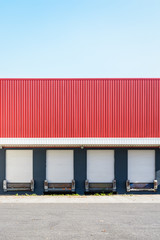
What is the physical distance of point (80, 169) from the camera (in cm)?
1697

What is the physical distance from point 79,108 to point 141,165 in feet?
19.9

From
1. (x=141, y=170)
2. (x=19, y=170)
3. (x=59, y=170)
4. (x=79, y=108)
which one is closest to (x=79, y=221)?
(x=59, y=170)

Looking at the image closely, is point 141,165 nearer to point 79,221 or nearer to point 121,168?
point 121,168

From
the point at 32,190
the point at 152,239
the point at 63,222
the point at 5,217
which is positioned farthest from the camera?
the point at 32,190

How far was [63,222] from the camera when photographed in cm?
990

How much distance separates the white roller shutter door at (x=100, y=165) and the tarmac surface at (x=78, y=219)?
2.37 meters

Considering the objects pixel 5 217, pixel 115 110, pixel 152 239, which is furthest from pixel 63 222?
pixel 115 110

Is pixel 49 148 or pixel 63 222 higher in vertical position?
pixel 49 148

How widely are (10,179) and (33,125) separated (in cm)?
419

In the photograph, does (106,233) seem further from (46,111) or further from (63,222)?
(46,111)

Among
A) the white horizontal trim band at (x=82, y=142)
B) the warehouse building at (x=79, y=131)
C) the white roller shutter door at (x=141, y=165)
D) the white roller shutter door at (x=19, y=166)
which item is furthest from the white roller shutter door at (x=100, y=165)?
the white roller shutter door at (x=19, y=166)

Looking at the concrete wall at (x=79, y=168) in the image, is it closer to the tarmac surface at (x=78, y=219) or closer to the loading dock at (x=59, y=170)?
the loading dock at (x=59, y=170)

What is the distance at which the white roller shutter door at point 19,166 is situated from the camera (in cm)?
1706

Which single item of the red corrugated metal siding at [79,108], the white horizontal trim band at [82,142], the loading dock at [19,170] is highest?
the red corrugated metal siding at [79,108]
